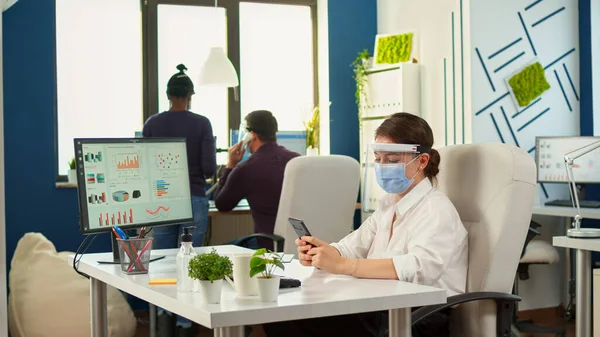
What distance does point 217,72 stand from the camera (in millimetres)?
5266

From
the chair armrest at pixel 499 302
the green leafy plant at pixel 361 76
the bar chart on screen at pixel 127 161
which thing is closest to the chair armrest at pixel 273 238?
the bar chart on screen at pixel 127 161

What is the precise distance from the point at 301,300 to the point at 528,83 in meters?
4.02

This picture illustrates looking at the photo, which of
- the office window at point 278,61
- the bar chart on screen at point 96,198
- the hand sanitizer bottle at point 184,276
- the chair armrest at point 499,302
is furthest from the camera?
the office window at point 278,61

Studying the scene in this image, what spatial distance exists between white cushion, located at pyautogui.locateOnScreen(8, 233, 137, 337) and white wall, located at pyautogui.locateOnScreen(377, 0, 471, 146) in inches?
98.1

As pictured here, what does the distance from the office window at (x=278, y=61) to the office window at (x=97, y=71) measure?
0.87 metres

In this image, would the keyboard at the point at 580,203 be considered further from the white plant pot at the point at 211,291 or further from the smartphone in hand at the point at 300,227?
the white plant pot at the point at 211,291

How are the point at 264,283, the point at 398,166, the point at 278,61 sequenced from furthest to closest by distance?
the point at 278,61
the point at 398,166
the point at 264,283

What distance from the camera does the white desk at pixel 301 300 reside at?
1.61 metres

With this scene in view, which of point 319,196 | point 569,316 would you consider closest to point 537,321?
point 569,316

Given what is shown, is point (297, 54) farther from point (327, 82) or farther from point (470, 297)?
point (470, 297)

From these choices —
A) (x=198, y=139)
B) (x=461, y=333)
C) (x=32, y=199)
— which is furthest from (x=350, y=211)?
(x=32, y=199)

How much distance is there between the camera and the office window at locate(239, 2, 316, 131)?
621 cm

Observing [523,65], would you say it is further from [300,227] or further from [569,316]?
[300,227]

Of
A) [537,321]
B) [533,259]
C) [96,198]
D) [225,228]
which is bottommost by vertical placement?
[537,321]
